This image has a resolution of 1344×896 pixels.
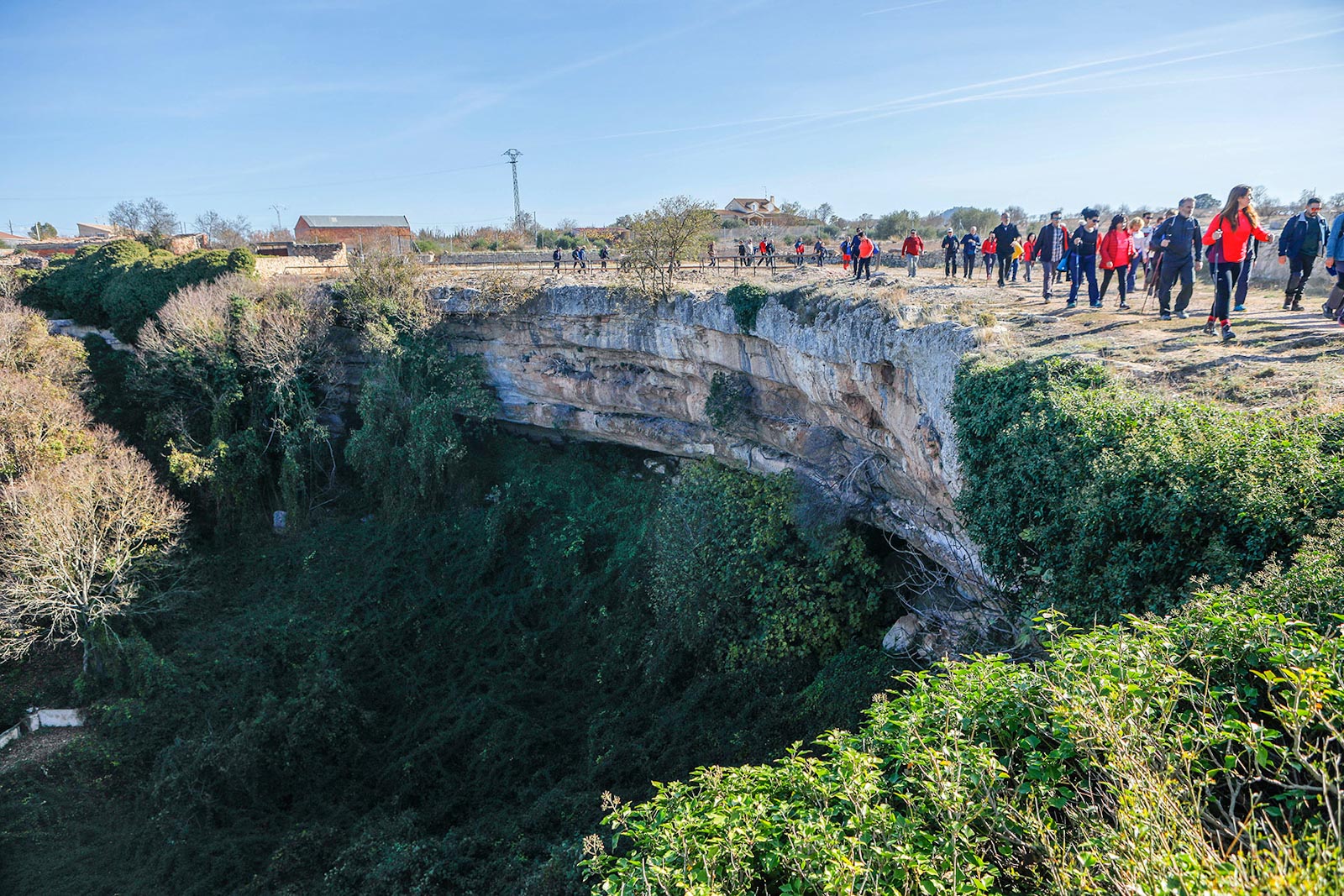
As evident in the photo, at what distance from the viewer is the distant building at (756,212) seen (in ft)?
125

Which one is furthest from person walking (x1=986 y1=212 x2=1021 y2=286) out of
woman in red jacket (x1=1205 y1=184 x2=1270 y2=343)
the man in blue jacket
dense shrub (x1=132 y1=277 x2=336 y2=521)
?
dense shrub (x1=132 y1=277 x2=336 y2=521)

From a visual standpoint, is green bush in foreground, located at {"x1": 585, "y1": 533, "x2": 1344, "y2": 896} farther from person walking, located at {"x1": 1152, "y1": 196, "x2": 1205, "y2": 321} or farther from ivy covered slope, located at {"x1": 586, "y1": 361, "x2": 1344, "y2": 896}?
person walking, located at {"x1": 1152, "y1": 196, "x2": 1205, "y2": 321}

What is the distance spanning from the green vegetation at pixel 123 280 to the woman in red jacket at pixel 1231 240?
84.7 ft

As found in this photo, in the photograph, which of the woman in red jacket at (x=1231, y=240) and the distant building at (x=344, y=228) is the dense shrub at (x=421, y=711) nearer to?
the woman in red jacket at (x=1231, y=240)

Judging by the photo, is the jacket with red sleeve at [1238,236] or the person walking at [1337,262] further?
the jacket with red sleeve at [1238,236]

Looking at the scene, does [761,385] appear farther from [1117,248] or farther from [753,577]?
[1117,248]

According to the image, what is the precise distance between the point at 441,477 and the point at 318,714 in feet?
25.2

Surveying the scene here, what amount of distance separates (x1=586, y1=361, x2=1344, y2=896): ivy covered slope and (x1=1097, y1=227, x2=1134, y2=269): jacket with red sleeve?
658 cm

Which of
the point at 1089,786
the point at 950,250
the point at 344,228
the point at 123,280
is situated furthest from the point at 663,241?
the point at 344,228

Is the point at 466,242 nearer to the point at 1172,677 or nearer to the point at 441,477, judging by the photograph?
the point at 441,477

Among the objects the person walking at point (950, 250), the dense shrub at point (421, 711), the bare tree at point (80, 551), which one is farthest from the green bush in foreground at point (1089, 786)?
the bare tree at point (80, 551)

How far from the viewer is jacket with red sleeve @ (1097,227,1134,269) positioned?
1109cm

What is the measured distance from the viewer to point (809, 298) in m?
13.1

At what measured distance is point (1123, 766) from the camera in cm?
300
